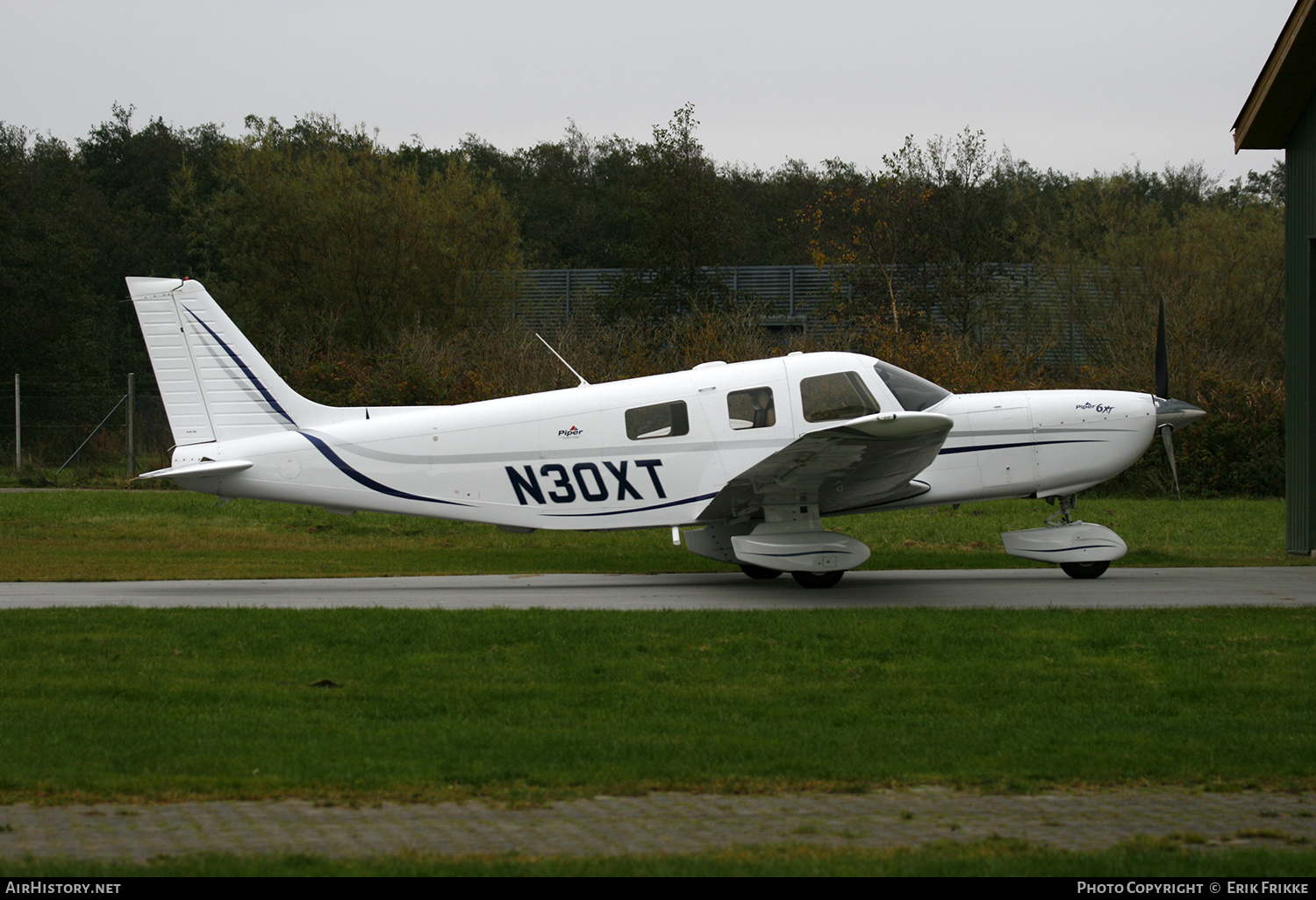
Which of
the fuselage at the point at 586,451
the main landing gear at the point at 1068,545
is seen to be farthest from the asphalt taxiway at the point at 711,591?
the fuselage at the point at 586,451

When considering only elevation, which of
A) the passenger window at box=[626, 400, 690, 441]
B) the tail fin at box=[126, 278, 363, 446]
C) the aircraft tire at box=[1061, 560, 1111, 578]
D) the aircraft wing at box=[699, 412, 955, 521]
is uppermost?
the tail fin at box=[126, 278, 363, 446]

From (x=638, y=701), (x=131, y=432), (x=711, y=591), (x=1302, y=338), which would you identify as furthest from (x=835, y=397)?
(x=131, y=432)

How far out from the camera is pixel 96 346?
111 ft

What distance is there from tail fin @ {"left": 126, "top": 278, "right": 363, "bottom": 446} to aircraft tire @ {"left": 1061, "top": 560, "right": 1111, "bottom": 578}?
9.17m

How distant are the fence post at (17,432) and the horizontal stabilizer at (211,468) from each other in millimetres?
16454

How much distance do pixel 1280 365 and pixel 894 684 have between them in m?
27.4

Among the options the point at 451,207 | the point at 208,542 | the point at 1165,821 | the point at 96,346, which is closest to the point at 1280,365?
the point at 451,207

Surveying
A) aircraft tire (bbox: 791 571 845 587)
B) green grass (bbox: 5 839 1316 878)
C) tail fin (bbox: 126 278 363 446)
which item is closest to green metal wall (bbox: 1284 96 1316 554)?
aircraft tire (bbox: 791 571 845 587)

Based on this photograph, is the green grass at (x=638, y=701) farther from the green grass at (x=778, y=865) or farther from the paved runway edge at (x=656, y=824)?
the green grass at (x=778, y=865)

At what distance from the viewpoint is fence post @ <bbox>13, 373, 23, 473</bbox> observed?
2591 centimetres

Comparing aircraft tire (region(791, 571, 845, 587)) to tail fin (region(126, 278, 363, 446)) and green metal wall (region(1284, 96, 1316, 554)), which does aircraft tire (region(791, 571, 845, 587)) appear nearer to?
tail fin (region(126, 278, 363, 446))

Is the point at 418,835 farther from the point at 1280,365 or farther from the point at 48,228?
the point at 48,228

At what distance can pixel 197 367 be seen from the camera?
1243 cm

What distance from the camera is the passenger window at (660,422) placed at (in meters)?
12.5
